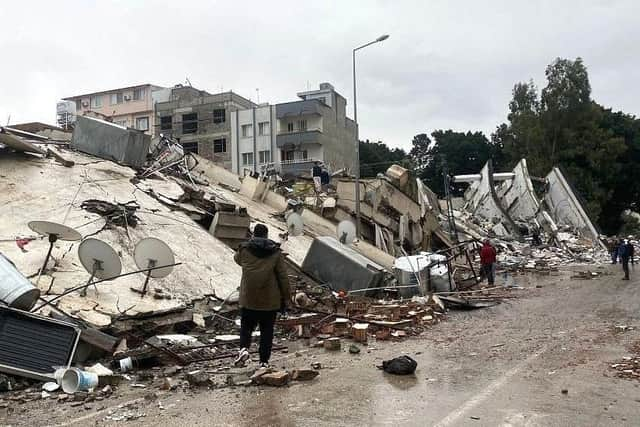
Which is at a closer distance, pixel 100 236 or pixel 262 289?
pixel 262 289

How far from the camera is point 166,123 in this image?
57.9 m

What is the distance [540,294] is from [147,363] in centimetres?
1128

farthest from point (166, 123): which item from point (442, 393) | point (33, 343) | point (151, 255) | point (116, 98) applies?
point (442, 393)

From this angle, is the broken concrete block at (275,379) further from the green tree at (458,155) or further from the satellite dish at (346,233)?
the green tree at (458,155)

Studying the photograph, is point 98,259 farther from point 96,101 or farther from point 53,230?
point 96,101

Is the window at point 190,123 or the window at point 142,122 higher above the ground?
the window at point 142,122

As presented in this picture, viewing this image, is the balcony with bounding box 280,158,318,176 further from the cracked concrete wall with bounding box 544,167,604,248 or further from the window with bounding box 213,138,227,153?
the cracked concrete wall with bounding box 544,167,604,248

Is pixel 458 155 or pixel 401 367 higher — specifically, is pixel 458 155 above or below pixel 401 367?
above

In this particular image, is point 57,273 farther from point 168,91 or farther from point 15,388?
point 168,91

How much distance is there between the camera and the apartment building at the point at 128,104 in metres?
66.3

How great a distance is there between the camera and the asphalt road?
451cm

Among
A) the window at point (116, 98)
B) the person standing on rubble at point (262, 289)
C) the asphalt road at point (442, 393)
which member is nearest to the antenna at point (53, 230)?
the person standing on rubble at point (262, 289)

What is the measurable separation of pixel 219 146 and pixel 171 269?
48354 millimetres

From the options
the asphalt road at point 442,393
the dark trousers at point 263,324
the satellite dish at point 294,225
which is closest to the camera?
the asphalt road at point 442,393
